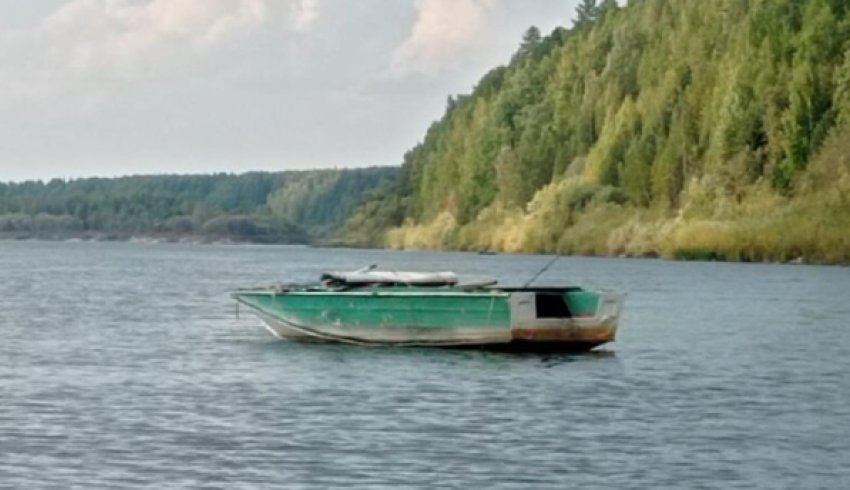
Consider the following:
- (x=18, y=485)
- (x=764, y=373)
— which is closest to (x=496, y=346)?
(x=764, y=373)

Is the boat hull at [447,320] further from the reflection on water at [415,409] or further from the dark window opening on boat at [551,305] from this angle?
the reflection on water at [415,409]

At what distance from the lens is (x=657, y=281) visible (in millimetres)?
111875

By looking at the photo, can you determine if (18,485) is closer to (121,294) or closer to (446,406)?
(446,406)

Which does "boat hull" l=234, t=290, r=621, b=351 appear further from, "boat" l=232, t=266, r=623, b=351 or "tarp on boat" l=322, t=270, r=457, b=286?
"tarp on boat" l=322, t=270, r=457, b=286

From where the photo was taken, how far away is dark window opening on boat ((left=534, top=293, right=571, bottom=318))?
51.6m

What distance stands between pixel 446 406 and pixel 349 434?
209 inches

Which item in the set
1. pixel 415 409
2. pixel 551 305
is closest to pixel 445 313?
pixel 551 305

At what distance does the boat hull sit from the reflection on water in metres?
0.64

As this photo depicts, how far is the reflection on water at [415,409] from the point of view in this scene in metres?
31.2

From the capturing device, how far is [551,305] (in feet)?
170

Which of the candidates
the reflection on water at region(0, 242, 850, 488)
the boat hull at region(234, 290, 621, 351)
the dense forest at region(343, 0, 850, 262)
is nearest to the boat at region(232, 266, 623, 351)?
the boat hull at region(234, 290, 621, 351)

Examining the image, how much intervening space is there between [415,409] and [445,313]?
42.8 ft

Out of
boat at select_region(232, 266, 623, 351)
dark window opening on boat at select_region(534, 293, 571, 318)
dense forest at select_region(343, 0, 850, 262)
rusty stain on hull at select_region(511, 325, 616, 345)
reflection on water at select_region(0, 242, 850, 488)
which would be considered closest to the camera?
reflection on water at select_region(0, 242, 850, 488)

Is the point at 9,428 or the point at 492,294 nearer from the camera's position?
the point at 9,428
